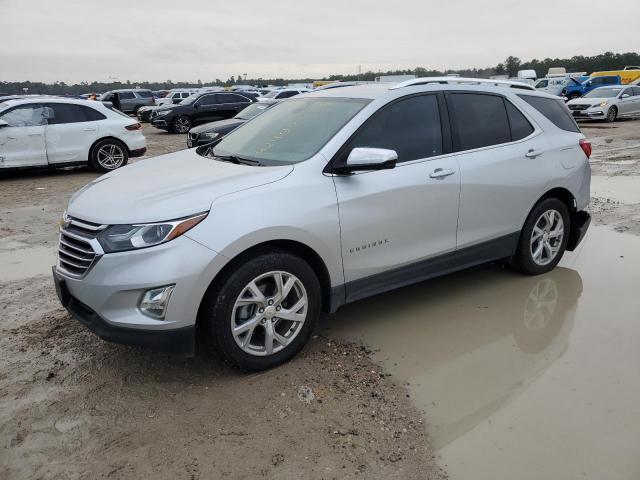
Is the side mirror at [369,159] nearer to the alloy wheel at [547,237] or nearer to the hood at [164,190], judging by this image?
the hood at [164,190]

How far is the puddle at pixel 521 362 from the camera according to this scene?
279 centimetres

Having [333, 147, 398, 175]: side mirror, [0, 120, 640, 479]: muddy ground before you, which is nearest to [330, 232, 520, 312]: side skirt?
[0, 120, 640, 479]: muddy ground

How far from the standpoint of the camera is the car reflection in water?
327 cm

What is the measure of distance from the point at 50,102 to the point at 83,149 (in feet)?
3.63

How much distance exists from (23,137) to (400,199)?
968cm

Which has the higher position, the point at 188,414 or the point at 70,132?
the point at 70,132

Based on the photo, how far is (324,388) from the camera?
3346mm

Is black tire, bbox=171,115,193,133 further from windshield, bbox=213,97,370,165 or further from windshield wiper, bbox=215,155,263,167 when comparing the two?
windshield wiper, bbox=215,155,263,167

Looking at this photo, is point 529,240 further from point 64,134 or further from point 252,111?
point 252,111

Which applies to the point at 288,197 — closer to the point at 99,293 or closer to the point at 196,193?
the point at 196,193

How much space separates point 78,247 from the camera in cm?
331

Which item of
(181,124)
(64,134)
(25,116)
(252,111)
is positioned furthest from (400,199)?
(181,124)

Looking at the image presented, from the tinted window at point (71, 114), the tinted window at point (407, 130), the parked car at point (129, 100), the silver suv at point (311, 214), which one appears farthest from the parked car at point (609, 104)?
the parked car at point (129, 100)

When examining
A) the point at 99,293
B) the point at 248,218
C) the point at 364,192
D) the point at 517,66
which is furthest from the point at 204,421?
the point at 517,66
